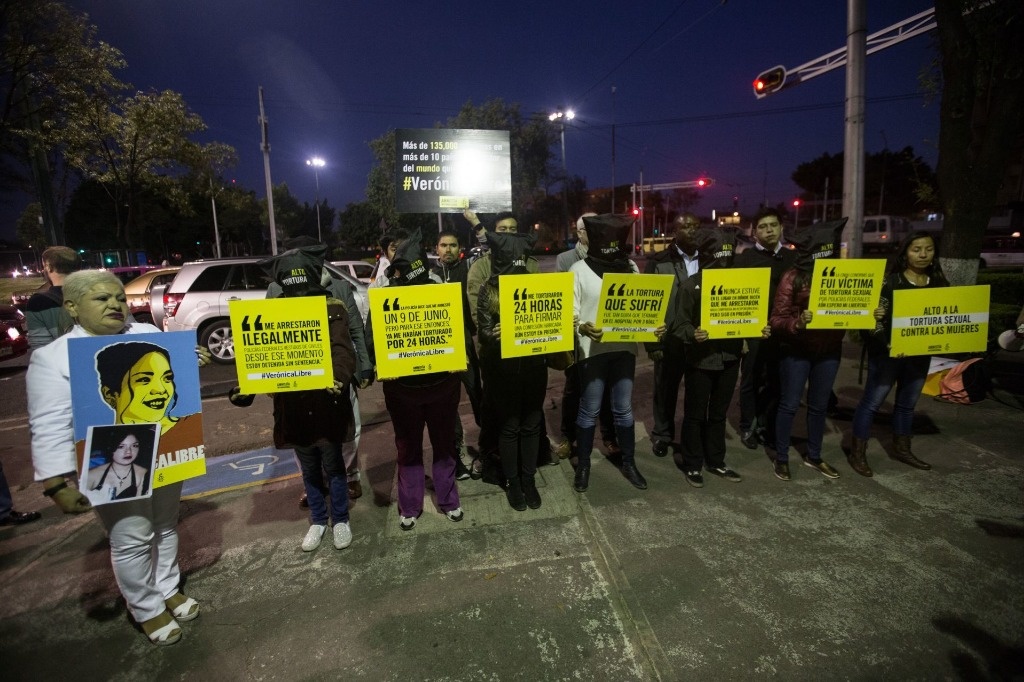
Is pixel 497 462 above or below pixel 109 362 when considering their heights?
below

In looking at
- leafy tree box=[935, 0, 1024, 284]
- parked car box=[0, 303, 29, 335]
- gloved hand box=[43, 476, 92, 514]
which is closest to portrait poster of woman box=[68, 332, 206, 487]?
gloved hand box=[43, 476, 92, 514]

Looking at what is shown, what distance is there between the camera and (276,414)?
3.36 m

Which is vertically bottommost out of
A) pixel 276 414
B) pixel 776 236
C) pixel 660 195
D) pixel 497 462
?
pixel 497 462

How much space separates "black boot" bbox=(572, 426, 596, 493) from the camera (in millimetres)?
4051

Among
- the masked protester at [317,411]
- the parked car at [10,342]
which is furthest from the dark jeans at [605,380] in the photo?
the parked car at [10,342]

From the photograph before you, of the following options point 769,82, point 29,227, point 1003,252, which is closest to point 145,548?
point 769,82

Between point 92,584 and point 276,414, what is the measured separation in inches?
60.9

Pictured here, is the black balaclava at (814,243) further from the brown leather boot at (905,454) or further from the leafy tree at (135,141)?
the leafy tree at (135,141)

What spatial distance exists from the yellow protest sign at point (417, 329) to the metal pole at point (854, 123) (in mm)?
6126

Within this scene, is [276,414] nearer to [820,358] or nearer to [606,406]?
[606,406]

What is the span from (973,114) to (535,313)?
7.11m

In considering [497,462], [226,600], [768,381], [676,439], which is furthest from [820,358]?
[226,600]

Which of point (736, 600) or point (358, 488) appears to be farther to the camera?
point (358, 488)

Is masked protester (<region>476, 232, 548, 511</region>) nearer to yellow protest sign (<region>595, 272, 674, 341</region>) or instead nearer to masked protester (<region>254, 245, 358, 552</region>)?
yellow protest sign (<region>595, 272, 674, 341</region>)
